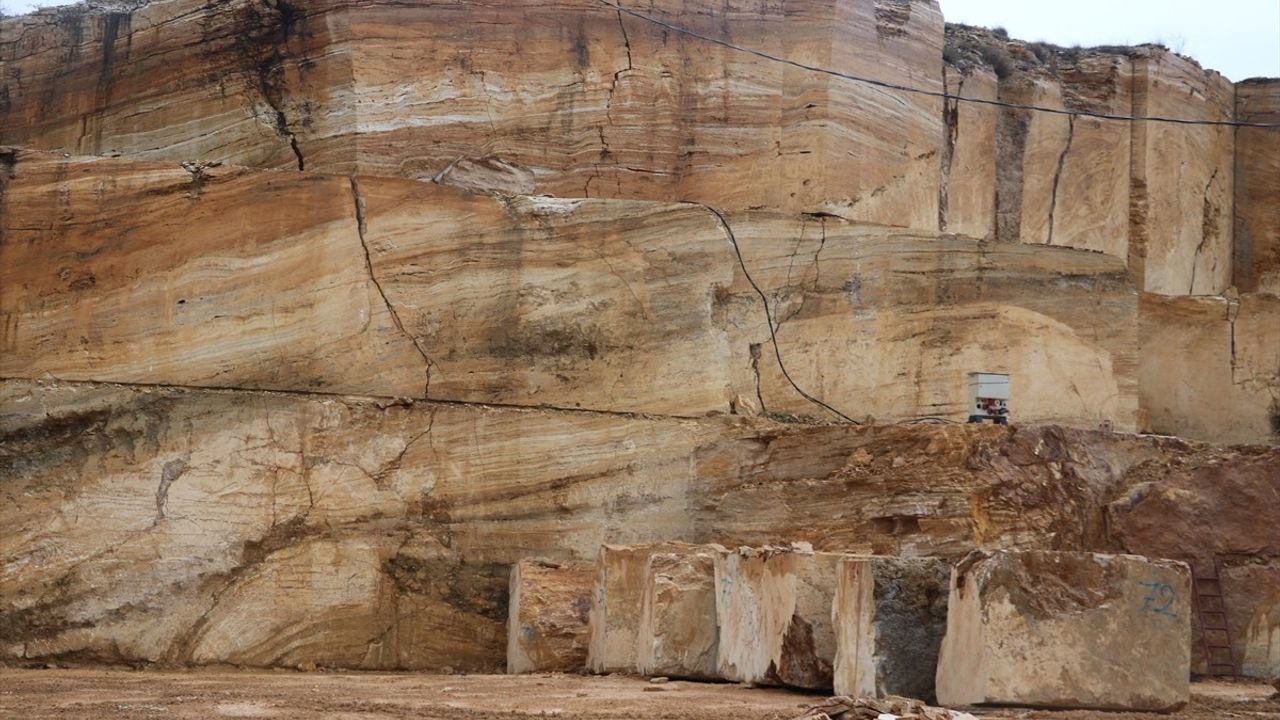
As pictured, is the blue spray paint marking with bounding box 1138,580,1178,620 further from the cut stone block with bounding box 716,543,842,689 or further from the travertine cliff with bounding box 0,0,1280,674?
the travertine cliff with bounding box 0,0,1280,674

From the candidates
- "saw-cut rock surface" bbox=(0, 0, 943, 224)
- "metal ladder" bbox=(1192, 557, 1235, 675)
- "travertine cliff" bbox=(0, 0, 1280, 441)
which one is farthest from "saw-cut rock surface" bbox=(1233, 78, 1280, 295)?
"metal ladder" bbox=(1192, 557, 1235, 675)

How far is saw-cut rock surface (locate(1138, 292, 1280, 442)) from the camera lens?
13.5 metres

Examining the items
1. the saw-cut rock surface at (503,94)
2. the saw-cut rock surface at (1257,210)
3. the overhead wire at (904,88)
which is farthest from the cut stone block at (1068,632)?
the saw-cut rock surface at (1257,210)

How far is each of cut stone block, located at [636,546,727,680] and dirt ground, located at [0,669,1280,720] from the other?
0.20 meters

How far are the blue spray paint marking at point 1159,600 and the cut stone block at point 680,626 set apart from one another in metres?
2.40

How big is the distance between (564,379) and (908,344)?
218 cm

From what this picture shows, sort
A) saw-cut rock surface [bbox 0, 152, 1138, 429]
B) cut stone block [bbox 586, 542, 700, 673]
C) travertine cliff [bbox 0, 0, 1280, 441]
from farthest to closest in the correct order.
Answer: travertine cliff [bbox 0, 0, 1280, 441]
saw-cut rock surface [bbox 0, 152, 1138, 429]
cut stone block [bbox 586, 542, 700, 673]

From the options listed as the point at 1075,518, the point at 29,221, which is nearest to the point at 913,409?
the point at 1075,518

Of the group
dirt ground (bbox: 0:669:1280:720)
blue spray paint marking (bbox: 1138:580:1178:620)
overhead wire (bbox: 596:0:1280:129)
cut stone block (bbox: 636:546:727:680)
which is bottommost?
dirt ground (bbox: 0:669:1280:720)

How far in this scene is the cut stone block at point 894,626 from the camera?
814 cm

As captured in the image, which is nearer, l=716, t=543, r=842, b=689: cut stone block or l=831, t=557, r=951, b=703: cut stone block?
l=831, t=557, r=951, b=703: cut stone block

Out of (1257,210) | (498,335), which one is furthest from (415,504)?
(1257,210)

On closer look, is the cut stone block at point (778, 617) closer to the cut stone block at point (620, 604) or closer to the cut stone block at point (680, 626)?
the cut stone block at point (680, 626)

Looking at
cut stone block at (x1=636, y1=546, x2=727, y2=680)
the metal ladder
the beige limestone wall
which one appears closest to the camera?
cut stone block at (x1=636, y1=546, x2=727, y2=680)
